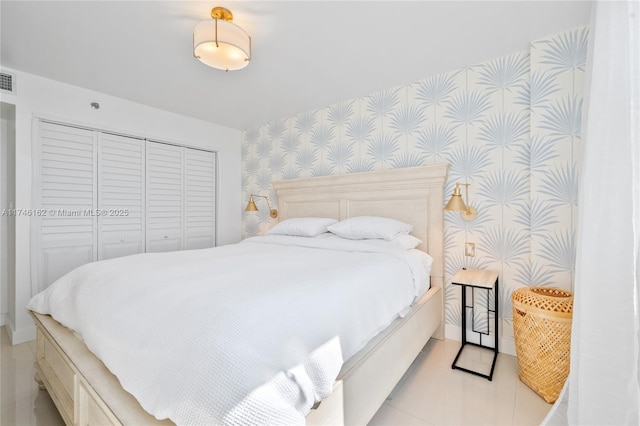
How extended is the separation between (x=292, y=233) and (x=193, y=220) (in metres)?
1.56

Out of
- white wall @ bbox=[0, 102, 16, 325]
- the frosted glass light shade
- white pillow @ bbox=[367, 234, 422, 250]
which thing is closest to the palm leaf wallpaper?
white pillow @ bbox=[367, 234, 422, 250]

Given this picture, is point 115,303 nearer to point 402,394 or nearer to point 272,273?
point 272,273

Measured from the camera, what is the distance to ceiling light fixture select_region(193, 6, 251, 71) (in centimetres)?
159

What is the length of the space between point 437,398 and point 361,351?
29.6 inches

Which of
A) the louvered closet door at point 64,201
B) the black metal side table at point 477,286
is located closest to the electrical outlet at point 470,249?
the black metal side table at point 477,286

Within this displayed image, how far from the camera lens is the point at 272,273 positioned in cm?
139

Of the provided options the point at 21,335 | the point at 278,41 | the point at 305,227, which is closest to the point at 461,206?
the point at 305,227

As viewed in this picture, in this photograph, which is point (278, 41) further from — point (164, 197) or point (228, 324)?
point (164, 197)

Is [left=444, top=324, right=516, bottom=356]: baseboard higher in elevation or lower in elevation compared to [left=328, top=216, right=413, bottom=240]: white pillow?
lower

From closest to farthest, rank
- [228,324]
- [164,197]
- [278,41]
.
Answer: [228,324] < [278,41] < [164,197]

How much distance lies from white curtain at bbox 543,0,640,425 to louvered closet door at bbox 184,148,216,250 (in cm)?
358

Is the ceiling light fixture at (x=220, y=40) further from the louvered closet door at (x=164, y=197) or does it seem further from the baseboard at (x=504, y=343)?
the baseboard at (x=504, y=343)

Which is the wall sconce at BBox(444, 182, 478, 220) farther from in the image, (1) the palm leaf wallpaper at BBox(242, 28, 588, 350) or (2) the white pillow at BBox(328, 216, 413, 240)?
(2) the white pillow at BBox(328, 216, 413, 240)

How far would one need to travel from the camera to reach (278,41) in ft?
6.38
